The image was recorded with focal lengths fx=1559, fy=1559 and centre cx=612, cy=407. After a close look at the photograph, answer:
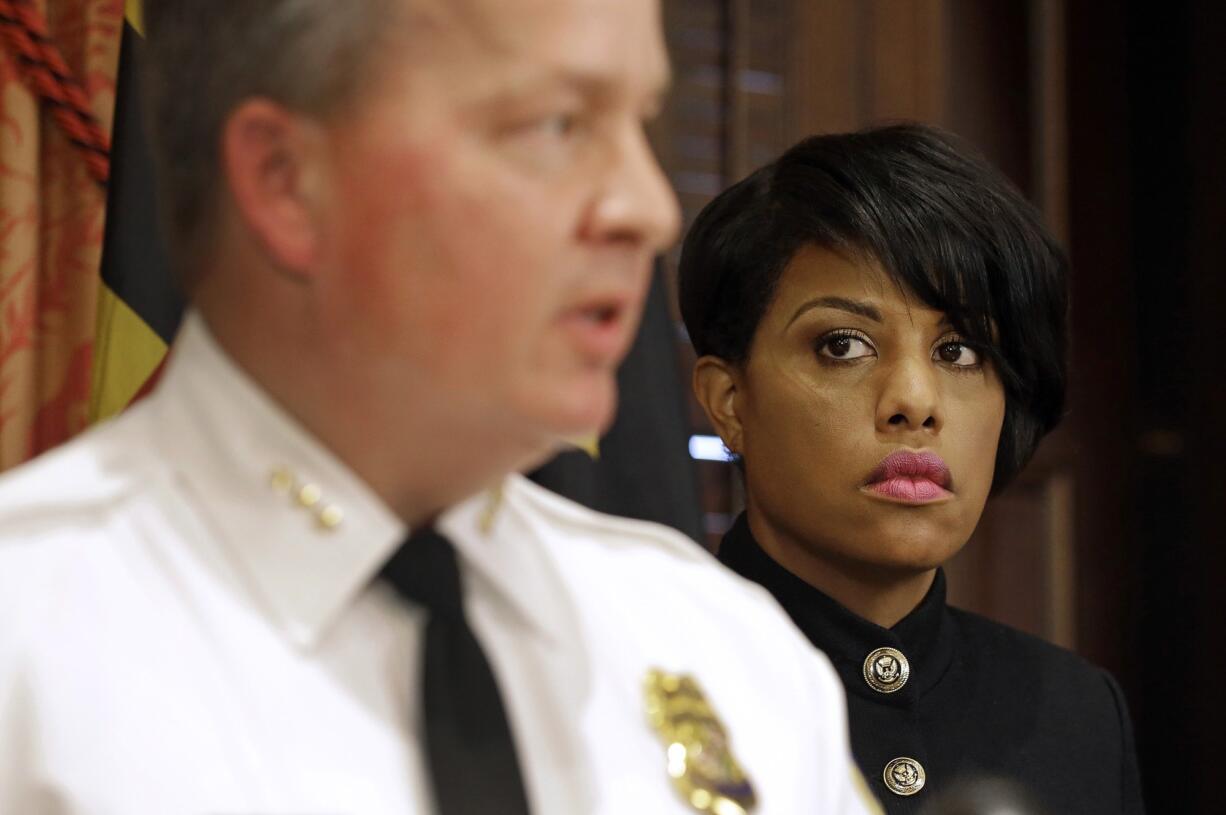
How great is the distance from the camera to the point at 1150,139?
233 centimetres

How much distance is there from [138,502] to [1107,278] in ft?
6.52

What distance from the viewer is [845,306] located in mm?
962

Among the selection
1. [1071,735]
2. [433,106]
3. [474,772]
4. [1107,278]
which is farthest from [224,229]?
[1107,278]

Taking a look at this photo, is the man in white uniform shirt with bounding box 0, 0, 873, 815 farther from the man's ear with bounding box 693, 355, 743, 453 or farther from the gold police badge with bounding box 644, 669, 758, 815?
the man's ear with bounding box 693, 355, 743, 453

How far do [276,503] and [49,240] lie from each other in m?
0.62

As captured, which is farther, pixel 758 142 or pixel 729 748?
pixel 758 142

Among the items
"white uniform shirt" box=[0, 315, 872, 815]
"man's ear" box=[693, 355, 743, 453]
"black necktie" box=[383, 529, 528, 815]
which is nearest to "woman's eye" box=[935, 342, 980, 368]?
"man's ear" box=[693, 355, 743, 453]

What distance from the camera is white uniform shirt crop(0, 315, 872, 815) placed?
49cm

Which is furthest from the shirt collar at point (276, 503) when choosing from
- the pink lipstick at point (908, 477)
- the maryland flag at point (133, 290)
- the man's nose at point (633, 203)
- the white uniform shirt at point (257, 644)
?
the pink lipstick at point (908, 477)

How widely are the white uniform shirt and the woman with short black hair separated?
13.3 inches

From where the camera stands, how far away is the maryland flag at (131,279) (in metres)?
0.89

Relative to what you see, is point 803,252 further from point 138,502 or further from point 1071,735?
point 138,502

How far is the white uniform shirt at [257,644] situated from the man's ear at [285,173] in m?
0.05

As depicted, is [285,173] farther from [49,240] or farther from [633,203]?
[49,240]
